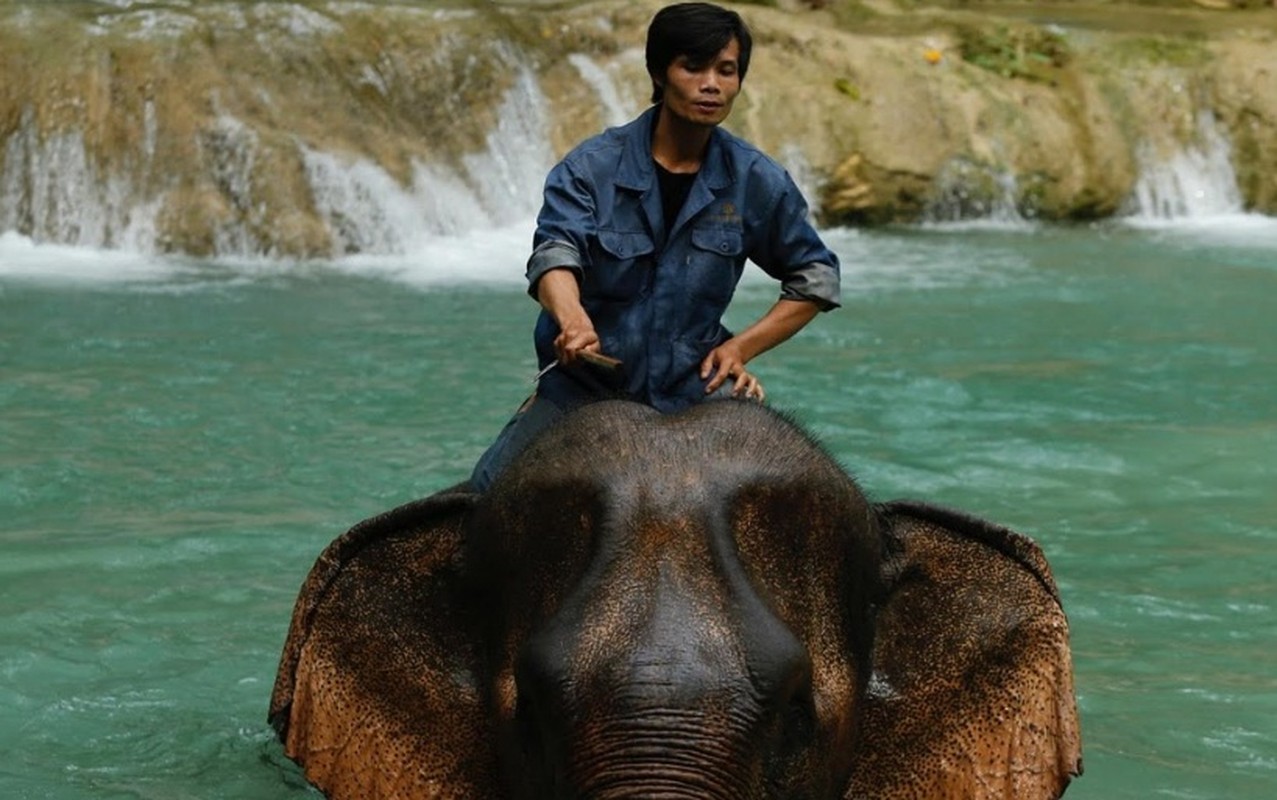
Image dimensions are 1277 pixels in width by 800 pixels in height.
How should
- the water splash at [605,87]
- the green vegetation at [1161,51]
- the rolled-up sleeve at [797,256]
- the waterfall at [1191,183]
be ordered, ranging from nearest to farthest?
the rolled-up sleeve at [797,256], the water splash at [605,87], the waterfall at [1191,183], the green vegetation at [1161,51]

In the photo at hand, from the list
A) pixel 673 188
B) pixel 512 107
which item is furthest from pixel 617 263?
pixel 512 107

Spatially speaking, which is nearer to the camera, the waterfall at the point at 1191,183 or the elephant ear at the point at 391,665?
the elephant ear at the point at 391,665

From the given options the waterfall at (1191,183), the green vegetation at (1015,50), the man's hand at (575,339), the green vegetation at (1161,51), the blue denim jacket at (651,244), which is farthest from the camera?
the green vegetation at (1161,51)

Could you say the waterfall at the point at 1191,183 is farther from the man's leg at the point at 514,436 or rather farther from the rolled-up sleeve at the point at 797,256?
the man's leg at the point at 514,436

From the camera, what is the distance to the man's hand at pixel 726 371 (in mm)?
4723

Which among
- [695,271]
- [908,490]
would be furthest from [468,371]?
[695,271]

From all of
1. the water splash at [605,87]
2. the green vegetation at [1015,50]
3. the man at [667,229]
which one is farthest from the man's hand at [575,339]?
the green vegetation at [1015,50]

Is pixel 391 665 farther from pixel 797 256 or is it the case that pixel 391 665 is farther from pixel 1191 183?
pixel 1191 183

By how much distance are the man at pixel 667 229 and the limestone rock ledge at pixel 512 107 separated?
34.0 ft

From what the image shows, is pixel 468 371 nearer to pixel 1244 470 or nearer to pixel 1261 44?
pixel 1244 470

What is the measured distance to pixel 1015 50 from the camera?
63.3 feet

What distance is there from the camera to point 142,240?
14938mm

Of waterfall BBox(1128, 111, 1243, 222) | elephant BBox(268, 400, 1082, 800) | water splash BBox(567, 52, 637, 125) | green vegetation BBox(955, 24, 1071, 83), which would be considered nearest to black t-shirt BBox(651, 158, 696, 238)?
elephant BBox(268, 400, 1082, 800)

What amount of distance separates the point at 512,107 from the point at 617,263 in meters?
12.4
